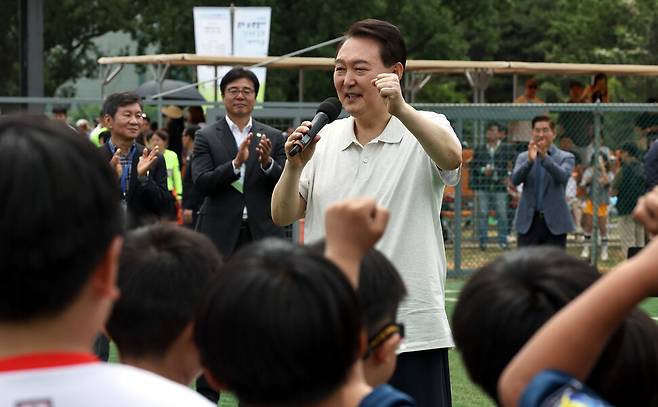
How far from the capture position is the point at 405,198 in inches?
205

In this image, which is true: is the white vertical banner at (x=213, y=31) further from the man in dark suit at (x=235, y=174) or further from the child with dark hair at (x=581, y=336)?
the child with dark hair at (x=581, y=336)

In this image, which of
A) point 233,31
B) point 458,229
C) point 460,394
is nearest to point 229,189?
point 460,394

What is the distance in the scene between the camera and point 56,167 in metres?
2.06

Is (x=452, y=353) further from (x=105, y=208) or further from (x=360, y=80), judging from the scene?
(x=105, y=208)

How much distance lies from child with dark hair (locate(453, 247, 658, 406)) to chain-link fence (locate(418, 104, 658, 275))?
13713 millimetres

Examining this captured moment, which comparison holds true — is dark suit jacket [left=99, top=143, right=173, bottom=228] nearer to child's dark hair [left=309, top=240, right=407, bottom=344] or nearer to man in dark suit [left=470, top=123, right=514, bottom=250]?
child's dark hair [left=309, top=240, right=407, bottom=344]

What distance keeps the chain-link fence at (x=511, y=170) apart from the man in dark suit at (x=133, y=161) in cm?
715

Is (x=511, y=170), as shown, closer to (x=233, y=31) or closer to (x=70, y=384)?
(x=233, y=31)

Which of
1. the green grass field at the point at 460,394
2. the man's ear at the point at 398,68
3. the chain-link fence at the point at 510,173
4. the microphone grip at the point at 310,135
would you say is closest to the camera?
the microphone grip at the point at 310,135

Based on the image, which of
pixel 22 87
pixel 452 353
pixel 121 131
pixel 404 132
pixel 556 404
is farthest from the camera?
pixel 22 87

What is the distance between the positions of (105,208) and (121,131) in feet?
22.5

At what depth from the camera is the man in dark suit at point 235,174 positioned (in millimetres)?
8977

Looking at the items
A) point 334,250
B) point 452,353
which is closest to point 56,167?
point 334,250

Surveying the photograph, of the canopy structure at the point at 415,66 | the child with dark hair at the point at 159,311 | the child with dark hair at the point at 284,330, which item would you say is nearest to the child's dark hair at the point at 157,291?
the child with dark hair at the point at 159,311
